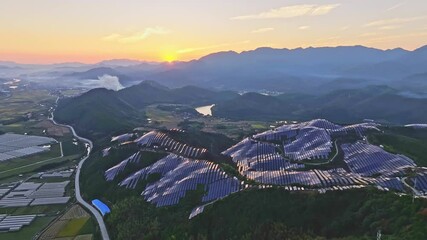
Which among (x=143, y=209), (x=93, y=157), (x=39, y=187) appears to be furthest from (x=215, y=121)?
(x=143, y=209)

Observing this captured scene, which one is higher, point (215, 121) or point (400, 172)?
point (400, 172)

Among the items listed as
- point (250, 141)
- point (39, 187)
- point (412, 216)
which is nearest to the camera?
point (412, 216)

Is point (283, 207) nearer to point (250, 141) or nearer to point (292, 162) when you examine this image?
point (292, 162)

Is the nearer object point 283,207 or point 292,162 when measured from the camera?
point 283,207

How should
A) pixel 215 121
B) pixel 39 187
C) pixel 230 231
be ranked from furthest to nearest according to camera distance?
pixel 215 121 < pixel 39 187 < pixel 230 231

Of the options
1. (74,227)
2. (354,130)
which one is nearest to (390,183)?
(354,130)

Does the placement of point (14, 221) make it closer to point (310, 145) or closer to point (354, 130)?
point (310, 145)

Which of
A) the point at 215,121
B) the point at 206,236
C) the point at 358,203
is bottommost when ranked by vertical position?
the point at 215,121

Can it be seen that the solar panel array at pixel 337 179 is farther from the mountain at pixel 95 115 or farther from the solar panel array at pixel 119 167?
the mountain at pixel 95 115
